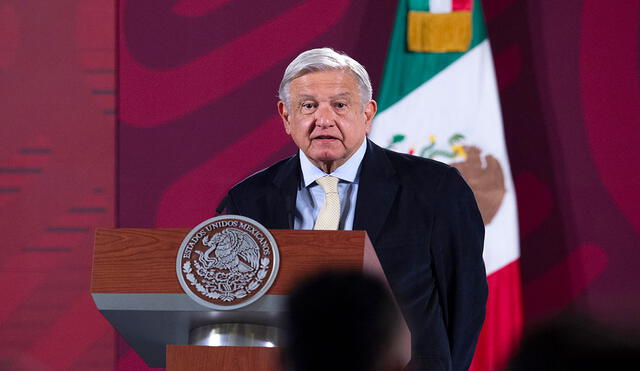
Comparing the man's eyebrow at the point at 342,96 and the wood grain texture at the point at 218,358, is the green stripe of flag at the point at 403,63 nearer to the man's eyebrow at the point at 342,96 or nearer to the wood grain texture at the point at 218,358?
the man's eyebrow at the point at 342,96

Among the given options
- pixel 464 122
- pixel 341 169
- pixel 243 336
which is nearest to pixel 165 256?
pixel 243 336

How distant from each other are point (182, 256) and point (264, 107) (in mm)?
3368

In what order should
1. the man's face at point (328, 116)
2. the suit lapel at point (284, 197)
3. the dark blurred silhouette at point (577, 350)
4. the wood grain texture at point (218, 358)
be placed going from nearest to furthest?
the dark blurred silhouette at point (577, 350)
the wood grain texture at point (218, 358)
the suit lapel at point (284, 197)
the man's face at point (328, 116)

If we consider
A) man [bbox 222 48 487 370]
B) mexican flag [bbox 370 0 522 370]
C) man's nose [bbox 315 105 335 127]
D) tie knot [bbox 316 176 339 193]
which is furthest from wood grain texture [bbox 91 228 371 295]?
mexican flag [bbox 370 0 522 370]

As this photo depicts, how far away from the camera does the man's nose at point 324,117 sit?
2086 millimetres

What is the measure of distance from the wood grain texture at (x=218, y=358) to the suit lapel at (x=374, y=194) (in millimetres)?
656

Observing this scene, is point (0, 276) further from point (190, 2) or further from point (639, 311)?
point (639, 311)

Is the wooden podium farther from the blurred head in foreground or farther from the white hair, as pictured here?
the white hair

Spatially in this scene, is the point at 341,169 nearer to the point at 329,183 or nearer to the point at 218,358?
the point at 329,183

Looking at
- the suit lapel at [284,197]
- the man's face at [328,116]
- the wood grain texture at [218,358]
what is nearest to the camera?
the wood grain texture at [218,358]

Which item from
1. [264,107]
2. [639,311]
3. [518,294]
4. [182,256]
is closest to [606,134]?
[518,294]

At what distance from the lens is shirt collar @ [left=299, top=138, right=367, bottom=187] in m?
2.07

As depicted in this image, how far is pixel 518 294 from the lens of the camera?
4.46m

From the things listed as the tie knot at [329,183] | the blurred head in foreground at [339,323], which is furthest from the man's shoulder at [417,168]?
the blurred head in foreground at [339,323]
